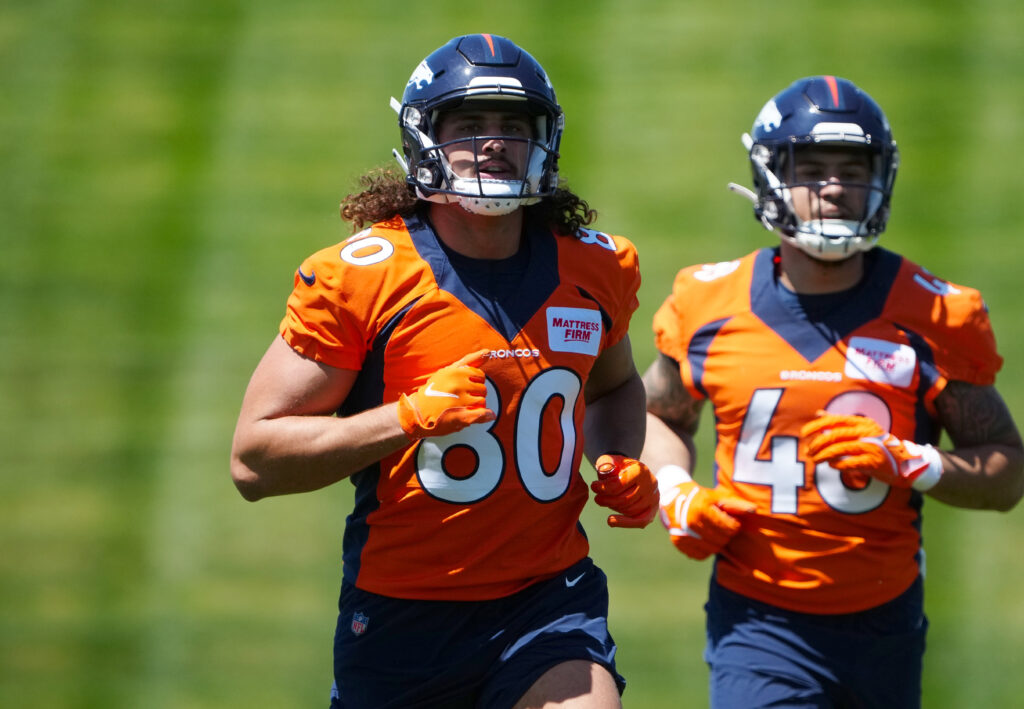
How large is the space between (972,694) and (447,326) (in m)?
3.25

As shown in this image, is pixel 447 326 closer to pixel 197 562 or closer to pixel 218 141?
pixel 197 562

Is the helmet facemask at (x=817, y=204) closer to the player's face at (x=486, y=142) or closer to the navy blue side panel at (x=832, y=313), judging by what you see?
the navy blue side panel at (x=832, y=313)

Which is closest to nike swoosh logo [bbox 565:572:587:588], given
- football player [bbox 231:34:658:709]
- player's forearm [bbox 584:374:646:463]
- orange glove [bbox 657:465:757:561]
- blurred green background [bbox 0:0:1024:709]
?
football player [bbox 231:34:658:709]

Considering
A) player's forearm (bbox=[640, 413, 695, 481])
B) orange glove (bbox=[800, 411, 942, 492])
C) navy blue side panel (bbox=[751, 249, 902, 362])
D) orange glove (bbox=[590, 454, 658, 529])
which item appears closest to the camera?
orange glove (bbox=[590, 454, 658, 529])

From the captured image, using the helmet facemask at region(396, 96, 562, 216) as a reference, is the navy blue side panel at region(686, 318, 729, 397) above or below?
below

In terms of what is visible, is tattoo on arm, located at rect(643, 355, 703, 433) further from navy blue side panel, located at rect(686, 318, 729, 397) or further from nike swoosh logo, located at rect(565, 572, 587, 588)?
nike swoosh logo, located at rect(565, 572, 587, 588)

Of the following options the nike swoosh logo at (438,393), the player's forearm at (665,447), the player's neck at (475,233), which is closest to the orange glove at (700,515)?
the player's forearm at (665,447)

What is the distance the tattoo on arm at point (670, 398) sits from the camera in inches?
141

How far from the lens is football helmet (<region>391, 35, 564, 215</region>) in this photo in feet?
9.02

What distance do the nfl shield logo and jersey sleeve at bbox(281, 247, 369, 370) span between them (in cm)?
56

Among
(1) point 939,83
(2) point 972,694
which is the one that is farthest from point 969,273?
(2) point 972,694

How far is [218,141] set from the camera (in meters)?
7.32

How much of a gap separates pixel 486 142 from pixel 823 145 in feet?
3.21

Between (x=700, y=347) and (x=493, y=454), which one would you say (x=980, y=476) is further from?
(x=493, y=454)
